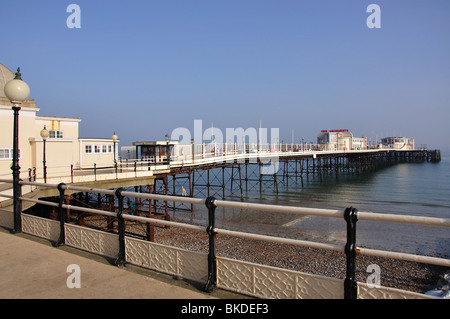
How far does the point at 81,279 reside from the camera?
340 centimetres

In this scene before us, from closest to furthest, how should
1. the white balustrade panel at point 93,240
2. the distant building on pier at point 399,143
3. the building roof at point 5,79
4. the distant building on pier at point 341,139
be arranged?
1. the white balustrade panel at point 93,240
2. the building roof at point 5,79
3. the distant building on pier at point 341,139
4. the distant building on pier at point 399,143

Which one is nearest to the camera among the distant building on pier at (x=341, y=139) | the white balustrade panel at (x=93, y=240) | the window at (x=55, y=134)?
the white balustrade panel at (x=93, y=240)

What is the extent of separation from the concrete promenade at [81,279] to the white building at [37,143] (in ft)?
39.9

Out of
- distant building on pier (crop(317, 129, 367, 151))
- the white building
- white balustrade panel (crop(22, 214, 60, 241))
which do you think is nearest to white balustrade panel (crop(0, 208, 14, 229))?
white balustrade panel (crop(22, 214, 60, 241))

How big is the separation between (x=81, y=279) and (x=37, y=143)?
16.7 m

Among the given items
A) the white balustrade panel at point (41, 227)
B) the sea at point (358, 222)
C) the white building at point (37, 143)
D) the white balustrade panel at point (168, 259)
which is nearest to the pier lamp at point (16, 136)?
the white balustrade panel at point (41, 227)

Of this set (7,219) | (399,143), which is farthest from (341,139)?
(7,219)

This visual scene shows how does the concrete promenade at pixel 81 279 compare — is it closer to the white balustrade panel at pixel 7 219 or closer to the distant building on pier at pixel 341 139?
the white balustrade panel at pixel 7 219

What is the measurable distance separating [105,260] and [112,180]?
13.6 meters

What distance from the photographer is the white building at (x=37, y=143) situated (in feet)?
54.7

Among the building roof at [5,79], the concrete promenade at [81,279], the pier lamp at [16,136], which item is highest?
the building roof at [5,79]

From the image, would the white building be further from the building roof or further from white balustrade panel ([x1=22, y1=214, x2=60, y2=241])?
white balustrade panel ([x1=22, y1=214, x2=60, y2=241])

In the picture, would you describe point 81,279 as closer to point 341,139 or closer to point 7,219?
point 7,219
